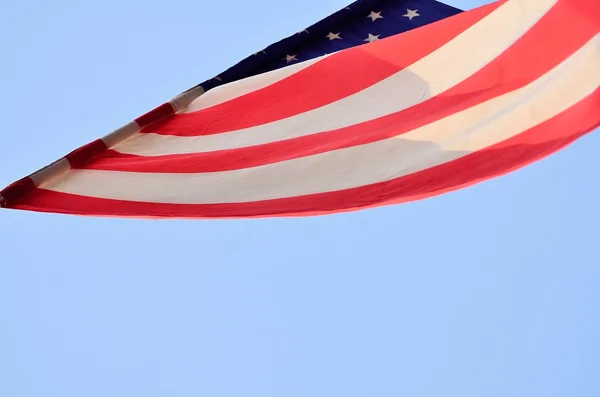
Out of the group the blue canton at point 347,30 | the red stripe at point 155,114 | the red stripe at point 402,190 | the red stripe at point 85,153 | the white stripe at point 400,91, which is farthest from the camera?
the blue canton at point 347,30

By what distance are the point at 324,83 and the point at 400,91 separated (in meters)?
0.50

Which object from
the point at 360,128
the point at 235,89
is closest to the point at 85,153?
the point at 235,89

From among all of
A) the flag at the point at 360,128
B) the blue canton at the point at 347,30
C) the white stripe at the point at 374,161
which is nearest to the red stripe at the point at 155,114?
the flag at the point at 360,128

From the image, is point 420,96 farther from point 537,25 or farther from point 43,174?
point 43,174

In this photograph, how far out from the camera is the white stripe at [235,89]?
5.00 metres

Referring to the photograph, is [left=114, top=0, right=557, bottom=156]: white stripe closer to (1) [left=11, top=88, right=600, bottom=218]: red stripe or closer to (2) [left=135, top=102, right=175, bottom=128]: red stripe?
(2) [left=135, top=102, right=175, bottom=128]: red stripe

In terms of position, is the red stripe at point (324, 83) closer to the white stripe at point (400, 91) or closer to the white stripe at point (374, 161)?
the white stripe at point (400, 91)

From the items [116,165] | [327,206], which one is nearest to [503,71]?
[327,206]

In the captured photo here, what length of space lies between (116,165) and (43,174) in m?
0.40

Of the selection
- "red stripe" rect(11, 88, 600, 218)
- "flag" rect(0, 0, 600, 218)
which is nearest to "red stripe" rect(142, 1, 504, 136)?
"flag" rect(0, 0, 600, 218)

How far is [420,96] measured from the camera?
4.65 m

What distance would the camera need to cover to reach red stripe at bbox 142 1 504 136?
15.8ft

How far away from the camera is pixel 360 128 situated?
4508 mm

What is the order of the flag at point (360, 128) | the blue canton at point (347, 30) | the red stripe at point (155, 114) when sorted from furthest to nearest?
the blue canton at point (347, 30), the red stripe at point (155, 114), the flag at point (360, 128)
